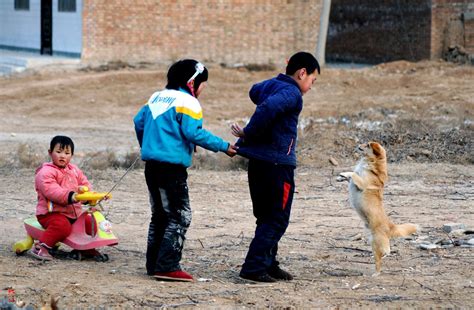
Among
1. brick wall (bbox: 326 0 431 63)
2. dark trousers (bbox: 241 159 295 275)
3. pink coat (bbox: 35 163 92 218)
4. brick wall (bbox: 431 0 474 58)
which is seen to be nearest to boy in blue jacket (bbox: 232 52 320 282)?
Answer: dark trousers (bbox: 241 159 295 275)

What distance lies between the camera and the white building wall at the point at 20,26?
2839cm

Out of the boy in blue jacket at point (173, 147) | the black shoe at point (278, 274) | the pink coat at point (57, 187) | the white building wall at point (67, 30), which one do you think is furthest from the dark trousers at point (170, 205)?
the white building wall at point (67, 30)

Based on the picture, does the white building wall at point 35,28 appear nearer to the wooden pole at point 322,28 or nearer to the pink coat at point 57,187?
the wooden pole at point 322,28

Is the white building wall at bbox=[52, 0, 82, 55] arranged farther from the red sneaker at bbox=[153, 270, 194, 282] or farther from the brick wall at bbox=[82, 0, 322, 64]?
the red sneaker at bbox=[153, 270, 194, 282]

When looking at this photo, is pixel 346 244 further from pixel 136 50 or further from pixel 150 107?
pixel 136 50

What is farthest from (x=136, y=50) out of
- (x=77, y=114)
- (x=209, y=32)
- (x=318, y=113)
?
(x=318, y=113)

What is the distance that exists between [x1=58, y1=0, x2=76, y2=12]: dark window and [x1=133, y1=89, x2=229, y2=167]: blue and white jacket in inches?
781

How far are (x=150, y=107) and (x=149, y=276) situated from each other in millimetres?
1333

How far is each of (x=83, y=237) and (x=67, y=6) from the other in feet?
64.2

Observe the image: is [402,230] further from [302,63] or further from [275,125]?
[302,63]

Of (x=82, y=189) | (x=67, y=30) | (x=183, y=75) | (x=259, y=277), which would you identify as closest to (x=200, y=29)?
(x=67, y=30)

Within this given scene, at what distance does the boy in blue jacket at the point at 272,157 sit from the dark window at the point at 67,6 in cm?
1991

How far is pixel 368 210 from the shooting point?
7891 millimetres

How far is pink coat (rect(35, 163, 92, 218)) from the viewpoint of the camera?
26.8ft
